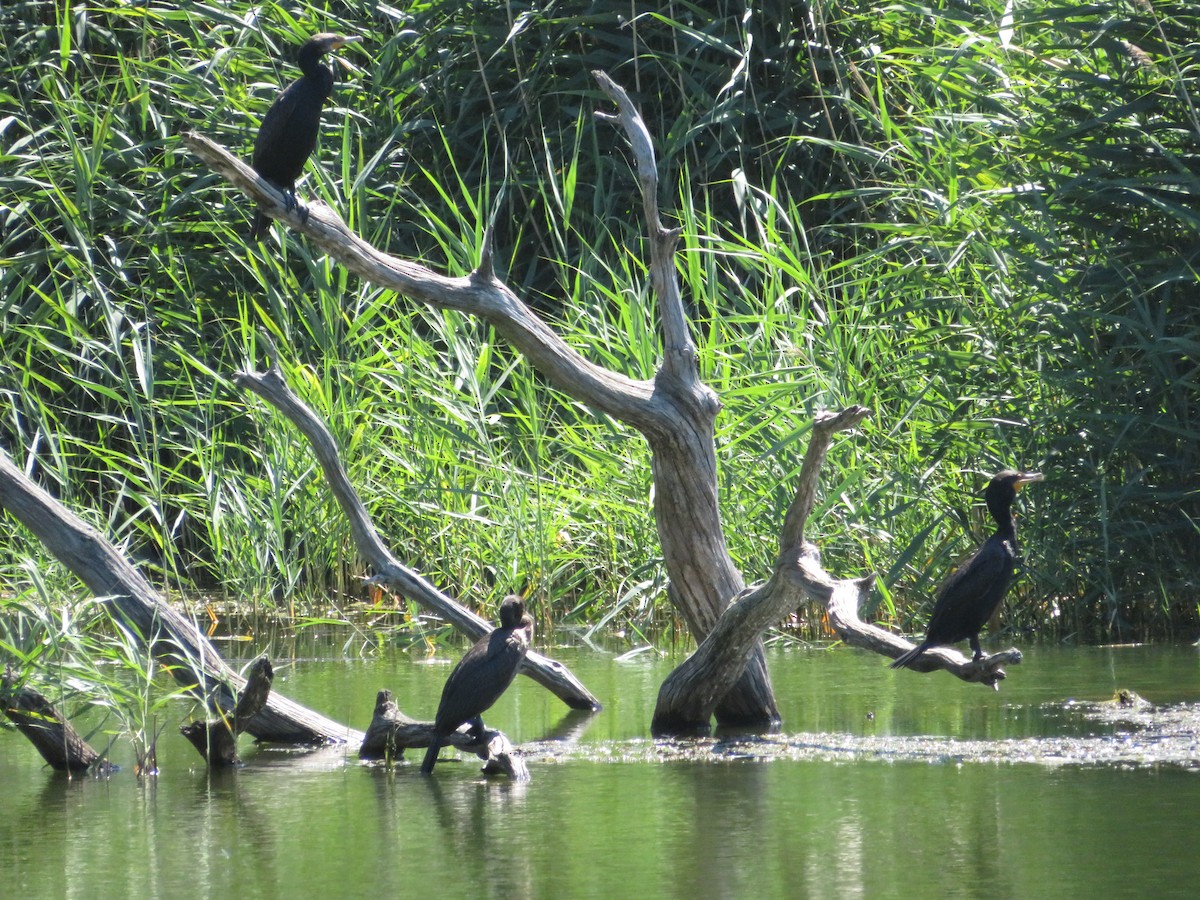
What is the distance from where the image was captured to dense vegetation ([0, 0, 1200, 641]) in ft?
20.7

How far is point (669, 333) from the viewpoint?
507cm

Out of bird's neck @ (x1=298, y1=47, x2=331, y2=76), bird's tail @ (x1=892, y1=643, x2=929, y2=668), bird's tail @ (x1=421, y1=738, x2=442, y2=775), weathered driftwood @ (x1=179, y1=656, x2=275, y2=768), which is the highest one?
bird's neck @ (x1=298, y1=47, x2=331, y2=76)

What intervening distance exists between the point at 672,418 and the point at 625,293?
7.10 feet

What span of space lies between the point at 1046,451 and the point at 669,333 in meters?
1.96

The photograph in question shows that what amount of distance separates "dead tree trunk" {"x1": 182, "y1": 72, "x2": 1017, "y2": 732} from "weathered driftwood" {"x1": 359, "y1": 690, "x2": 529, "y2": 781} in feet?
2.24

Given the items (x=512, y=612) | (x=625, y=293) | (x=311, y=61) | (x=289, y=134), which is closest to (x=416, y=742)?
(x=512, y=612)

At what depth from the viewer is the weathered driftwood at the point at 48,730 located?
446cm

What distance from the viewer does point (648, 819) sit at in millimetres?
3867

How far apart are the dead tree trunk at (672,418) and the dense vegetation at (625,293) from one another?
3.40 ft

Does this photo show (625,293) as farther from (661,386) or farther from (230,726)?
(230,726)

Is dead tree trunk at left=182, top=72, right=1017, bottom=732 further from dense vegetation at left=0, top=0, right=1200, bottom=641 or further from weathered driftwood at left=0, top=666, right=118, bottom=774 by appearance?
weathered driftwood at left=0, top=666, right=118, bottom=774

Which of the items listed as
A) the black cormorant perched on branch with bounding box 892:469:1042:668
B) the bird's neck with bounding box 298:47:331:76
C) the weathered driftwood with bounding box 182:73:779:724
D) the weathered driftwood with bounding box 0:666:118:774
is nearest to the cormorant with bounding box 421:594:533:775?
the weathered driftwood with bounding box 182:73:779:724

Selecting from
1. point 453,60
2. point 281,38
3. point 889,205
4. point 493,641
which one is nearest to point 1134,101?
point 889,205

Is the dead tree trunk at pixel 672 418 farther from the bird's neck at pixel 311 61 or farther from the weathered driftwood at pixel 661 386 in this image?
the bird's neck at pixel 311 61
